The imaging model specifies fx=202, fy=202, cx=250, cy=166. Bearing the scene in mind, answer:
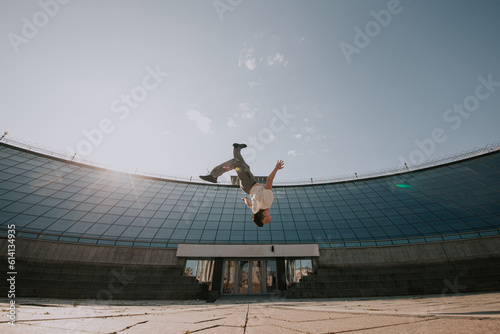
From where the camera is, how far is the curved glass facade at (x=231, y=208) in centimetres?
1620

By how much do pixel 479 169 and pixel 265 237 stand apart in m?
26.9

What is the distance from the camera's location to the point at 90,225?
1694 centimetres

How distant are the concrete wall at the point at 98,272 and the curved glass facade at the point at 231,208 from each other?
1.17 m

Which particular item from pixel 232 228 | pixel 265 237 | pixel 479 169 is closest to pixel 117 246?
pixel 232 228

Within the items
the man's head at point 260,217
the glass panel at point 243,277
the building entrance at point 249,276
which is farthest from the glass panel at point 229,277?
the man's head at point 260,217

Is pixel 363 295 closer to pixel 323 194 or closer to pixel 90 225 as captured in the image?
pixel 323 194

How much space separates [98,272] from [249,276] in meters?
10.2

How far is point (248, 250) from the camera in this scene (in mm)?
15445

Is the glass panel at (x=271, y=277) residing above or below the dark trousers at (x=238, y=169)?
below

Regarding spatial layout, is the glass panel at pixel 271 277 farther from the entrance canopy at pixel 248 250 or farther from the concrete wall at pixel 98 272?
the concrete wall at pixel 98 272

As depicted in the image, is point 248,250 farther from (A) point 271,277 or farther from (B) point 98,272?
(B) point 98,272

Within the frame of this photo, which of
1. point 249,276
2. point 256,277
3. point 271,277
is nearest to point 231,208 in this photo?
point 249,276

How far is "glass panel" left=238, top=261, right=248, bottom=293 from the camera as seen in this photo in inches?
604

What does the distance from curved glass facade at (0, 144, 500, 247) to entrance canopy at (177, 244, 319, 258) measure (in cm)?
159
